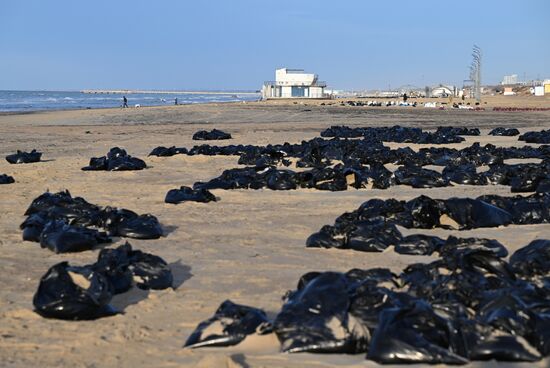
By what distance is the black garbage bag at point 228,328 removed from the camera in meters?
4.51

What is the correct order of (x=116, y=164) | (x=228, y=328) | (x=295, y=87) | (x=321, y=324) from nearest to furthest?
(x=321, y=324) < (x=228, y=328) < (x=116, y=164) < (x=295, y=87)

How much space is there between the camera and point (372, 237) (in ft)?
24.2

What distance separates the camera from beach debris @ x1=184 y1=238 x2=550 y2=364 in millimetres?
4184

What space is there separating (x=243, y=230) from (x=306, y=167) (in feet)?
21.5

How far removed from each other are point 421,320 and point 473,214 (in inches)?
174

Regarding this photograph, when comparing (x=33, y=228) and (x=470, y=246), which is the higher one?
(x=470, y=246)

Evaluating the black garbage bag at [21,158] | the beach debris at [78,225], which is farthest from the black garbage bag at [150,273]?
the black garbage bag at [21,158]

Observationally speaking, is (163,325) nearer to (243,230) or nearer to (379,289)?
(379,289)

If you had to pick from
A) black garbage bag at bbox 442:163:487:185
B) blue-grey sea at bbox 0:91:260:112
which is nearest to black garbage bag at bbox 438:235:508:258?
black garbage bag at bbox 442:163:487:185

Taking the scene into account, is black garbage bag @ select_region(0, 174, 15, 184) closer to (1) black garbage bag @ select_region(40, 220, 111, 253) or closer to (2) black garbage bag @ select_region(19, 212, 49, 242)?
(2) black garbage bag @ select_region(19, 212, 49, 242)

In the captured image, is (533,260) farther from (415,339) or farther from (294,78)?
(294,78)

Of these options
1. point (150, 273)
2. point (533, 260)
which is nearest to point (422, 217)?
point (533, 260)

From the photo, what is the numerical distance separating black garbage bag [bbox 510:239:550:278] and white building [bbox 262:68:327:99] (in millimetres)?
97161

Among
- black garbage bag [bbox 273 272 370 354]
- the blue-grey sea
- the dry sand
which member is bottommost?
the blue-grey sea
